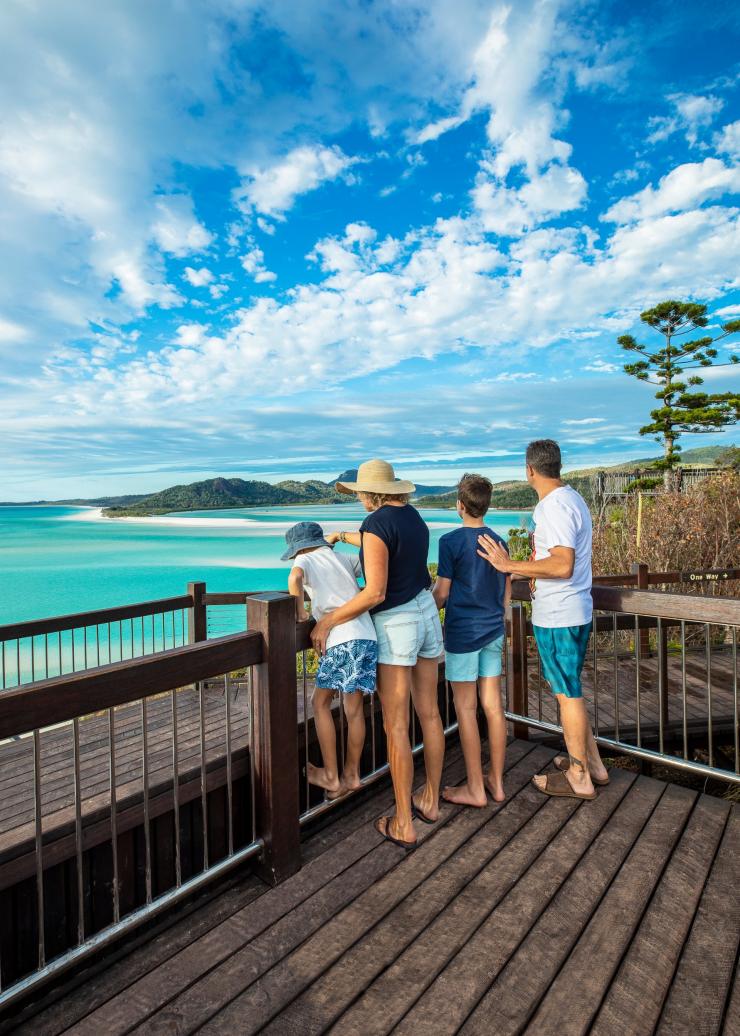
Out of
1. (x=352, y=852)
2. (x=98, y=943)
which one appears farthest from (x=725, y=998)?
(x=98, y=943)

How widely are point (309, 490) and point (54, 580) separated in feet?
110

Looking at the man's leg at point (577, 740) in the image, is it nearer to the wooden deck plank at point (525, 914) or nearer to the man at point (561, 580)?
the man at point (561, 580)

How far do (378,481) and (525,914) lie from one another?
5.81ft

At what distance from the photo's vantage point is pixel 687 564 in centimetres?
991

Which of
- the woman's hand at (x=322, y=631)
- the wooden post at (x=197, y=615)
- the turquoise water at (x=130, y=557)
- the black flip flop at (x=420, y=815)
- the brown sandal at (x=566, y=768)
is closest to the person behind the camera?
the woman's hand at (x=322, y=631)

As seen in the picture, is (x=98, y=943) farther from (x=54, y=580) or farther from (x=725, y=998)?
(x=54, y=580)

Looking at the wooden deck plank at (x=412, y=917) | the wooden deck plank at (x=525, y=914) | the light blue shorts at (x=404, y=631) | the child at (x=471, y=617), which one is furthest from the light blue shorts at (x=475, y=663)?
the wooden deck plank at (x=525, y=914)

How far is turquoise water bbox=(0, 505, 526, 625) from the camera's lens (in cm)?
5828

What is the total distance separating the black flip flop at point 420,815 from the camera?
2691 millimetres

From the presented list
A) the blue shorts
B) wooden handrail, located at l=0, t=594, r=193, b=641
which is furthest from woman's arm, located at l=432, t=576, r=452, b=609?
wooden handrail, located at l=0, t=594, r=193, b=641

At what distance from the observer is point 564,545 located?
2.61 m

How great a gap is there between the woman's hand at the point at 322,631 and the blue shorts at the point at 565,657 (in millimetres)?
1062

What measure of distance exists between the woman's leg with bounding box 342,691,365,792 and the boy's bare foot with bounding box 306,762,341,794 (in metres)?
0.06

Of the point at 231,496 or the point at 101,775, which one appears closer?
the point at 101,775
